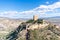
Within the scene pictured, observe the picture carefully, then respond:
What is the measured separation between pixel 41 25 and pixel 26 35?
7922mm

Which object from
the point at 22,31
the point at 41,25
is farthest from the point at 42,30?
the point at 22,31

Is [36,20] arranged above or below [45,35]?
above

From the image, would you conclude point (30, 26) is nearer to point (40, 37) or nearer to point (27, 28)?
point (27, 28)

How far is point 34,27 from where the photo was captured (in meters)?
74.2

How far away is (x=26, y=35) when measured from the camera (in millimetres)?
72062

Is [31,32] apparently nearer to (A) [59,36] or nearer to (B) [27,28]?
(B) [27,28]

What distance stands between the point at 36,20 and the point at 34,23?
168 inches

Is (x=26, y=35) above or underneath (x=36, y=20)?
underneath

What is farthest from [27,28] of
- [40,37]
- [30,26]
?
[40,37]

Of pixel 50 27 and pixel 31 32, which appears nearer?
pixel 31 32

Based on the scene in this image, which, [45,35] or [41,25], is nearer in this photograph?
[45,35]

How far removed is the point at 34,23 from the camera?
75.1 m

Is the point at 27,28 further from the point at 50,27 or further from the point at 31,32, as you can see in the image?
the point at 50,27

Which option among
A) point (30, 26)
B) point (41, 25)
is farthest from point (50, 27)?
point (30, 26)
